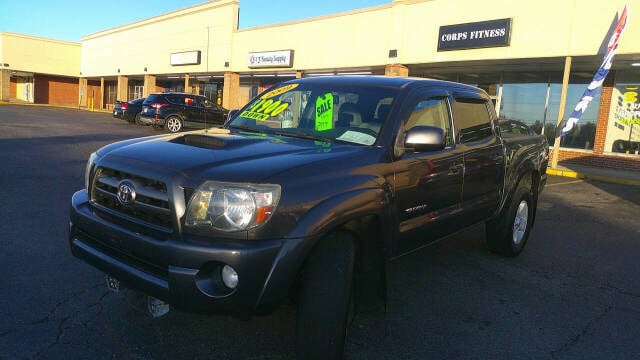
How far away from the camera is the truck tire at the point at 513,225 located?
538cm

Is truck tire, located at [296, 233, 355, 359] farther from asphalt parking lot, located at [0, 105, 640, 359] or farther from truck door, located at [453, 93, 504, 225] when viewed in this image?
truck door, located at [453, 93, 504, 225]

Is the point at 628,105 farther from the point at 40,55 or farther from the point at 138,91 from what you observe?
the point at 40,55

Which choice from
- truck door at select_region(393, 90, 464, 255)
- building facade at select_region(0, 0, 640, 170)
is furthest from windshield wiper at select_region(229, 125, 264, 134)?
building facade at select_region(0, 0, 640, 170)

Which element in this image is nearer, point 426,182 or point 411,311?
point 426,182

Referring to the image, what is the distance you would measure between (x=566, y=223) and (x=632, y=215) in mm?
1930

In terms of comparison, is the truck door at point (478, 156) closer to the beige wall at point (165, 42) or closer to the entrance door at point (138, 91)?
the beige wall at point (165, 42)

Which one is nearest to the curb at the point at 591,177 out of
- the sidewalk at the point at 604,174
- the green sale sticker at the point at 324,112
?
the sidewalk at the point at 604,174

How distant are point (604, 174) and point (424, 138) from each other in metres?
13.3

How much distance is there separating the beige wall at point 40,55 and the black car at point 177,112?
37.0 m

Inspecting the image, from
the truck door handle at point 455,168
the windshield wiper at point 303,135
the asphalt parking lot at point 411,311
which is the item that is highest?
the windshield wiper at point 303,135

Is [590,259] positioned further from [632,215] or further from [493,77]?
[493,77]

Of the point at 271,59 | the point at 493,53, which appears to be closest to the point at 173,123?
the point at 271,59

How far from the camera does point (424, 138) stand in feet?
11.1

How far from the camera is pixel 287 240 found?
2.62m
